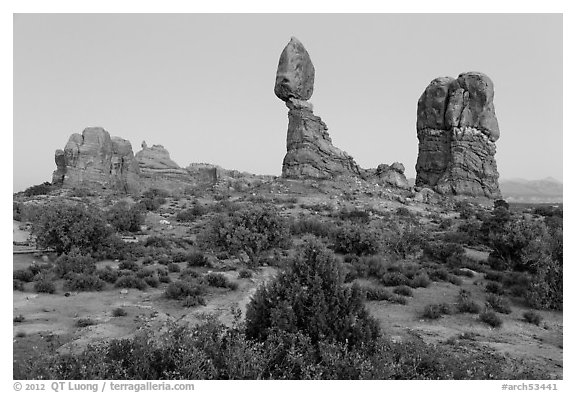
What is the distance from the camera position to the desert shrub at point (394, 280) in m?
12.5

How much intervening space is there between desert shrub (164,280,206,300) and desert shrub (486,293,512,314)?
7475mm

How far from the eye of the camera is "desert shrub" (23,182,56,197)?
3956 centimetres

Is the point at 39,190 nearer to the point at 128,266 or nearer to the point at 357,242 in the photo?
the point at 128,266

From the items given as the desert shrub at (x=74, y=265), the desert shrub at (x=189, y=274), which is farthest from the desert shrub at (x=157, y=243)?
the desert shrub at (x=189, y=274)

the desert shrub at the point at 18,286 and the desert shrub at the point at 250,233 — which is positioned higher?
the desert shrub at the point at 250,233

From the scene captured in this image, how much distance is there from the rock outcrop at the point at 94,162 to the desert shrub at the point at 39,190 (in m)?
1.02

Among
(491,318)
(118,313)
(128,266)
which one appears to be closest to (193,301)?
(118,313)

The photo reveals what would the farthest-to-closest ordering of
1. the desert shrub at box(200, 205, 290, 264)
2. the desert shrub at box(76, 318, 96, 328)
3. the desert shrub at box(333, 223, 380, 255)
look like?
the desert shrub at box(333, 223, 380, 255), the desert shrub at box(200, 205, 290, 264), the desert shrub at box(76, 318, 96, 328)

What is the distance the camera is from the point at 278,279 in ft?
22.2

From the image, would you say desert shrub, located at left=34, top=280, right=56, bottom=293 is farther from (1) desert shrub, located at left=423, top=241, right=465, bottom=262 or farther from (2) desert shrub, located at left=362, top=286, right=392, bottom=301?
(1) desert shrub, located at left=423, top=241, right=465, bottom=262

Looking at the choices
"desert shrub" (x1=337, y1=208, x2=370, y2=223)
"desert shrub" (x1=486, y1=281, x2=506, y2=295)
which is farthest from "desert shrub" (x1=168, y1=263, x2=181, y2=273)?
"desert shrub" (x1=337, y1=208, x2=370, y2=223)

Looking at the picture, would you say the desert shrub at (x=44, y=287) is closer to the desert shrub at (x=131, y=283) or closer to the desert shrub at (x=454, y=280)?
the desert shrub at (x=131, y=283)

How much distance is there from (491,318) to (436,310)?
118 cm
